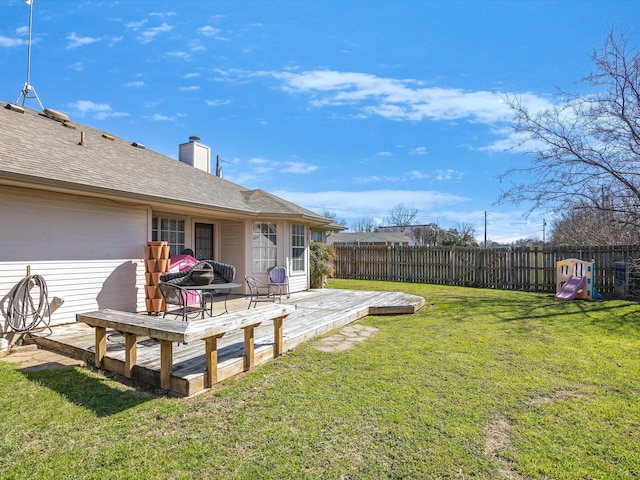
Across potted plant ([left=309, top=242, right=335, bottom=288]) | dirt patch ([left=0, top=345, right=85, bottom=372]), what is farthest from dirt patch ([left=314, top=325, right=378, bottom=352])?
potted plant ([left=309, top=242, right=335, bottom=288])

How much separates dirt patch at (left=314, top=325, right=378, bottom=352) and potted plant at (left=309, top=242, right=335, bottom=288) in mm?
4998

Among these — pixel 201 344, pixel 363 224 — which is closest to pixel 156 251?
pixel 201 344

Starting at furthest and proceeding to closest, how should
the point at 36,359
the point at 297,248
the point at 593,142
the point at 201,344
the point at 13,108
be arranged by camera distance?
1. the point at 593,142
2. the point at 297,248
3. the point at 13,108
4. the point at 201,344
5. the point at 36,359

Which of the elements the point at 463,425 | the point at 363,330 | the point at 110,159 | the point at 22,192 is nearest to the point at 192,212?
the point at 110,159

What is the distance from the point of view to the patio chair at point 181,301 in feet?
17.4

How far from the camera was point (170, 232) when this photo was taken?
8.14 metres

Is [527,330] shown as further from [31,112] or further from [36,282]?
[31,112]

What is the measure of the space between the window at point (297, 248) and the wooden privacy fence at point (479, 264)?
20.1ft

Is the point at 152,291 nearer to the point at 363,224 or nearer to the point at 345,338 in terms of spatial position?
the point at 345,338

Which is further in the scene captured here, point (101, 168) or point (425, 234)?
point (425, 234)

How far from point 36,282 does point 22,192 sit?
1355mm

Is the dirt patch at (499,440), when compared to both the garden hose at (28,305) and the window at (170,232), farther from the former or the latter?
the window at (170,232)

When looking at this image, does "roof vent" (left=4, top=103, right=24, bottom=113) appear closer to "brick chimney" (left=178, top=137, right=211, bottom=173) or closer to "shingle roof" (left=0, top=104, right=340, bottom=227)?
"shingle roof" (left=0, top=104, right=340, bottom=227)

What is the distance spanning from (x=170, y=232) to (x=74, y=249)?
2.52m
